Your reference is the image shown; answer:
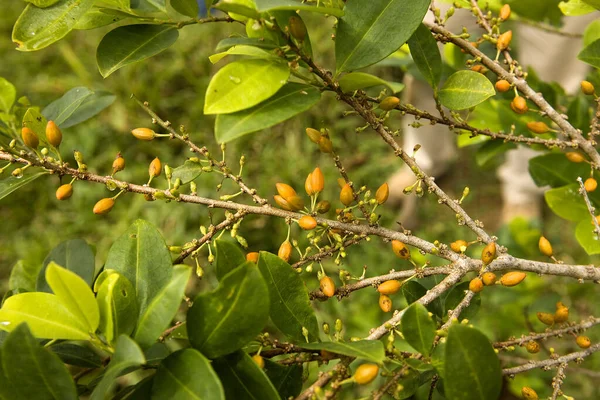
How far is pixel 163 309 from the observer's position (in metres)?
0.47

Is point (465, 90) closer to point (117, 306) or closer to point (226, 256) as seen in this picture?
point (226, 256)

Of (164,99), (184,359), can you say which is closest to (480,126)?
(184,359)

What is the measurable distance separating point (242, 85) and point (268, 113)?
0.04 metres

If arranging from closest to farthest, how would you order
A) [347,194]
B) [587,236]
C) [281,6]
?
[281,6] → [347,194] → [587,236]

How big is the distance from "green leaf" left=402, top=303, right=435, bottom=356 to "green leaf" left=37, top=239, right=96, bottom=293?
0.49 m

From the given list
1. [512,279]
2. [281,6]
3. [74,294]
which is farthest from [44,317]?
[512,279]

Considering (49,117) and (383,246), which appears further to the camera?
(383,246)

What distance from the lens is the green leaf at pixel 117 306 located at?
20.3 inches

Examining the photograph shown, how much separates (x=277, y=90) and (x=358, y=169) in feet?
7.28

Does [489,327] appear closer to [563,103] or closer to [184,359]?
[563,103]

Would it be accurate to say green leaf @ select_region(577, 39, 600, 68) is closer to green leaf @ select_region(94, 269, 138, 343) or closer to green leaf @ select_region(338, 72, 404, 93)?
green leaf @ select_region(338, 72, 404, 93)

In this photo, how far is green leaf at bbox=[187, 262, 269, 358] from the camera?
0.46 meters

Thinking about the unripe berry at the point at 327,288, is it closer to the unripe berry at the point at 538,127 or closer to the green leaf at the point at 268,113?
the green leaf at the point at 268,113

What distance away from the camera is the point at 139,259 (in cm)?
58
